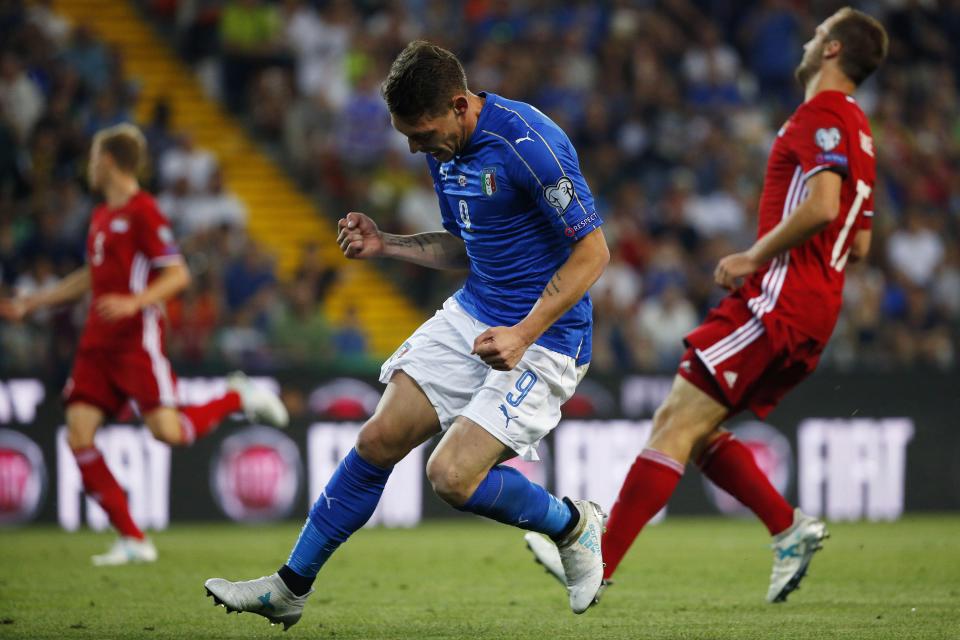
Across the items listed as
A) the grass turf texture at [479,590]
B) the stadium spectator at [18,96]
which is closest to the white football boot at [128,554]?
the grass turf texture at [479,590]

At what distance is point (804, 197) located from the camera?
19.3ft

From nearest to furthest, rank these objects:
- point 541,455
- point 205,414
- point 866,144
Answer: point 866,144 < point 205,414 < point 541,455

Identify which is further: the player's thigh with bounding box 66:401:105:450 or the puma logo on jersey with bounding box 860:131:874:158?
the player's thigh with bounding box 66:401:105:450

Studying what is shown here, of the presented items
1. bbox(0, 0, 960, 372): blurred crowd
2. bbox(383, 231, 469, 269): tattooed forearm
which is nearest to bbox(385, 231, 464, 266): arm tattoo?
bbox(383, 231, 469, 269): tattooed forearm

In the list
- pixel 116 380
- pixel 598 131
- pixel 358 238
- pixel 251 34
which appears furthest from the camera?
pixel 598 131

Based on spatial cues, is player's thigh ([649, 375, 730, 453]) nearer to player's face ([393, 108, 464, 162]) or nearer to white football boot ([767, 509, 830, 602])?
white football boot ([767, 509, 830, 602])

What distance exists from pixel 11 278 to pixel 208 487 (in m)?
2.70

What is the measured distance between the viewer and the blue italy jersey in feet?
16.0

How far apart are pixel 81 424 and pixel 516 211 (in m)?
3.91

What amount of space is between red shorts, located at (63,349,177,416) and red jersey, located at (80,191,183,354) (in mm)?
53

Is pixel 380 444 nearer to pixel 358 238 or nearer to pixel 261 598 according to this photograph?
pixel 261 598

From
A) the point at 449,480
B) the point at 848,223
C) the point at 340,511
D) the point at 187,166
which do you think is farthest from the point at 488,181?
the point at 187,166

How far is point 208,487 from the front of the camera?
10.9m

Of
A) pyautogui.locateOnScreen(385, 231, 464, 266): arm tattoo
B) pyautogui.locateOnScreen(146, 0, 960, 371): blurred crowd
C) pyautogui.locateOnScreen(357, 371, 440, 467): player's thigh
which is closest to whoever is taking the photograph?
pyautogui.locateOnScreen(357, 371, 440, 467): player's thigh
